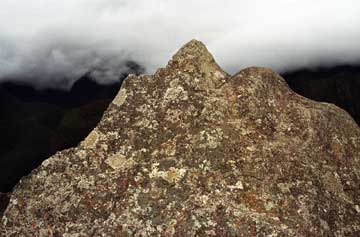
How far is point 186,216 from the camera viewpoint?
9.02m

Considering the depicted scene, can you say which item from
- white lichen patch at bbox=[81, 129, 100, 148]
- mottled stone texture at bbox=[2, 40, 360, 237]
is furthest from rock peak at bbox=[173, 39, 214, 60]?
white lichen patch at bbox=[81, 129, 100, 148]

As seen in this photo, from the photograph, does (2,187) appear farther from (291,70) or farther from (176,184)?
(176,184)

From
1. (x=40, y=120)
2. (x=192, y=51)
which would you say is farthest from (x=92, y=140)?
(x=40, y=120)

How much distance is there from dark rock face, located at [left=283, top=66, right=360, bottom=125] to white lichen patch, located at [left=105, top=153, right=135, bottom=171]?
13.1m

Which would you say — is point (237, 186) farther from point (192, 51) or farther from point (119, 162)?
point (192, 51)

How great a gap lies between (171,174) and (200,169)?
1.44 ft

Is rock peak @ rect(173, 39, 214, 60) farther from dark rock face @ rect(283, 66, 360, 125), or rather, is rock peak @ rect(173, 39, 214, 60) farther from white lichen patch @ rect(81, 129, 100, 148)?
dark rock face @ rect(283, 66, 360, 125)

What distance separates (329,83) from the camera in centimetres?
2233

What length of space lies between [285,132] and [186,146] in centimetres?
161

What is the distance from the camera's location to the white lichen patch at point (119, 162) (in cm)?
965

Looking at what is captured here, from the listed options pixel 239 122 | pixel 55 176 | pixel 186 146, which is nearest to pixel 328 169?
pixel 239 122

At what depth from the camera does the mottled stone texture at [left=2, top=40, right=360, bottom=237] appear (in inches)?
357

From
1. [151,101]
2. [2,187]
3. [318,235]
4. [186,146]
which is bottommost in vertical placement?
[2,187]

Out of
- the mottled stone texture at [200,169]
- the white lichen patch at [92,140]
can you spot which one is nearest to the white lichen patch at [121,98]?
the mottled stone texture at [200,169]
